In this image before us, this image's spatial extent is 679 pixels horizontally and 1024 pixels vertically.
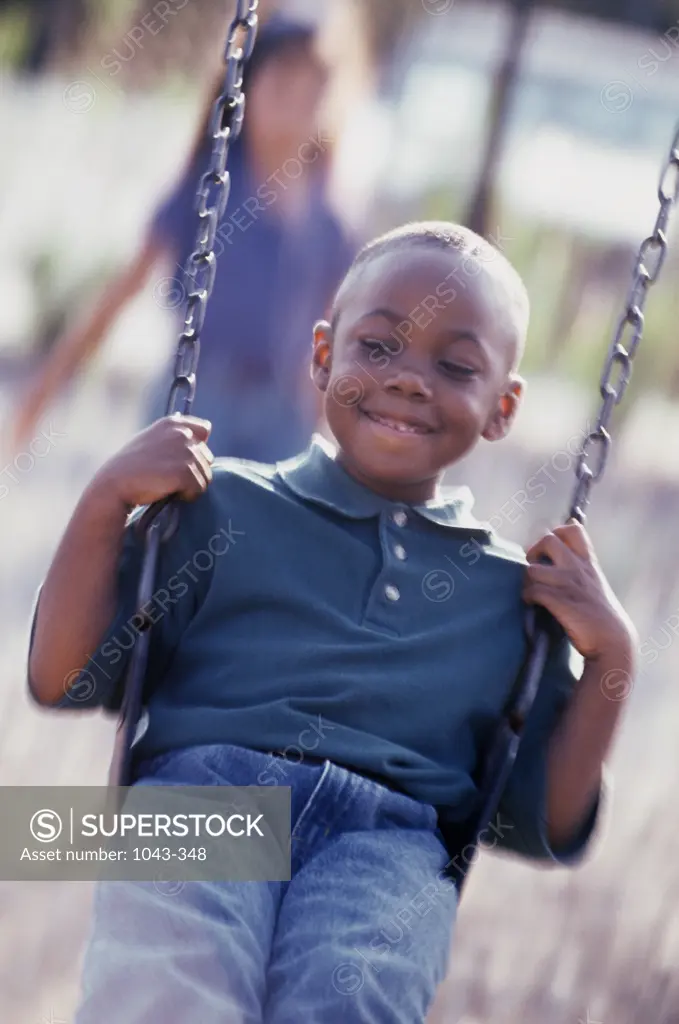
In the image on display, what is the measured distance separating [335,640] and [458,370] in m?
0.28

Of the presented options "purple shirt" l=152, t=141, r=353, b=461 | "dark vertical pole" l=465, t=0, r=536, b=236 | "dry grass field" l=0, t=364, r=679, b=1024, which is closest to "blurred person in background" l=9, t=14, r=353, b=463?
"purple shirt" l=152, t=141, r=353, b=461

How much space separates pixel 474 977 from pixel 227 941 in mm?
1109

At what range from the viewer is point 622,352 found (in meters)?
1.54

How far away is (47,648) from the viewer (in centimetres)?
A: 140

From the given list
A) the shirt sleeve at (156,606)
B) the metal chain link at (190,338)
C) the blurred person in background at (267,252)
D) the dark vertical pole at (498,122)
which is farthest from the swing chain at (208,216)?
the dark vertical pole at (498,122)

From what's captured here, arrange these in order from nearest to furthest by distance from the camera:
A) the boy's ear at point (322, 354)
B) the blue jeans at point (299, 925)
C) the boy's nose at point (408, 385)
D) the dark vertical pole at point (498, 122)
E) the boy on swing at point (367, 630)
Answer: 1. the blue jeans at point (299, 925)
2. the boy on swing at point (367, 630)
3. the boy's nose at point (408, 385)
4. the boy's ear at point (322, 354)
5. the dark vertical pole at point (498, 122)

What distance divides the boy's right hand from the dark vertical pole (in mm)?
3622

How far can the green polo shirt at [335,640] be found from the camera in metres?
1.38

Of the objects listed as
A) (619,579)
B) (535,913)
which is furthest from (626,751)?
(619,579)

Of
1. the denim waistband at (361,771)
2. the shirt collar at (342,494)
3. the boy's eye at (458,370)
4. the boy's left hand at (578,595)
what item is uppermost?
the boy's eye at (458,370)

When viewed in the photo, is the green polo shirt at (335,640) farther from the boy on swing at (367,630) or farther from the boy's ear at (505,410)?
the boy's ear at (505,410)

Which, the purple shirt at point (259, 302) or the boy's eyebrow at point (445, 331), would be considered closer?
the boy's eyebrow at point (445, 331)

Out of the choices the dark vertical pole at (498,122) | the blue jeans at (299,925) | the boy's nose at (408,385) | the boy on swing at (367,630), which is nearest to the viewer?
the blue jeans at (299,925)

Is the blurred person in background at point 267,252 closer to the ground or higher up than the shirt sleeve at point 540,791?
higher up
